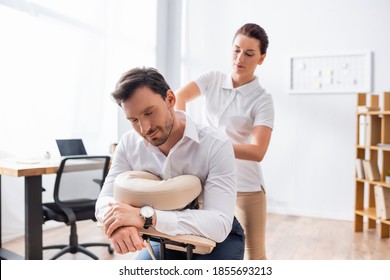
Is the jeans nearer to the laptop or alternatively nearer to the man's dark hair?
the man's dark hair

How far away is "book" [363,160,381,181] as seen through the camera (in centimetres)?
344

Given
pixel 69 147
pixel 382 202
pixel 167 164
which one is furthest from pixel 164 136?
pixel 382 202

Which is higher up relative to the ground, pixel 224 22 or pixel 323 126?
pixel 224 22

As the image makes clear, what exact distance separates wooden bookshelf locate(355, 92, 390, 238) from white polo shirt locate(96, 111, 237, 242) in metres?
2.60

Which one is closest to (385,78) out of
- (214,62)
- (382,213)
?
(382,213)

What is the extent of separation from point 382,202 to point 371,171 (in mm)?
270

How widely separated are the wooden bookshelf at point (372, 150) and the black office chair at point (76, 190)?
85.8 inches

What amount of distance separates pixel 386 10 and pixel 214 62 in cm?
140

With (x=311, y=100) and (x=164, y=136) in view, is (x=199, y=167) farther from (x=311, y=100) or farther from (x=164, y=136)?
(x=311, y=100)

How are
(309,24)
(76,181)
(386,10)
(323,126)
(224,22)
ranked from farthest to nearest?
1. (323,126)
2. (309,24)
3. (386,10)
4. (224,22)
5. (76,181)

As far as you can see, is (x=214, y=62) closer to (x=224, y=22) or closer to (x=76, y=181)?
(x=224, y=22)

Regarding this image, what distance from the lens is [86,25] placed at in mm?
3369

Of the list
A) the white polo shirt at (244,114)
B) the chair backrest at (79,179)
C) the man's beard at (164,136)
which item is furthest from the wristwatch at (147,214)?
the chair backrest at (79,179)

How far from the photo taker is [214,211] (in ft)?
3.32
